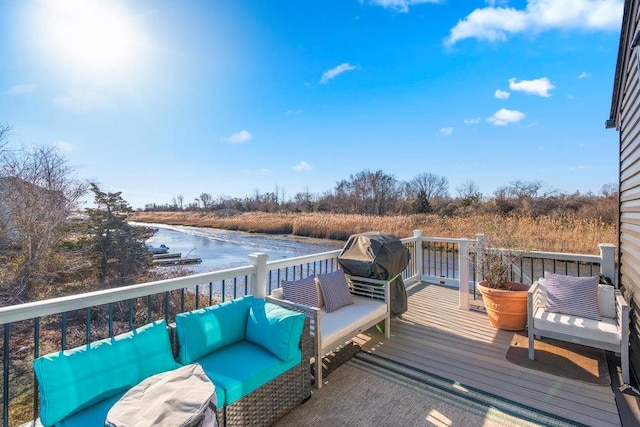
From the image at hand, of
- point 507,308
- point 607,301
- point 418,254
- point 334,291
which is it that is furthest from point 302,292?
point 418,254

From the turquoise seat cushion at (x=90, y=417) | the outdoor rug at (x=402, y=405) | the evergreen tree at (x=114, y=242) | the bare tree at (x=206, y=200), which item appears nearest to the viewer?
the turquoise seat cushion at (x=90, y=417)

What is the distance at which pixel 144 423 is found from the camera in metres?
1.19

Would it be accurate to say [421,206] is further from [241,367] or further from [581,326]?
[241,367]

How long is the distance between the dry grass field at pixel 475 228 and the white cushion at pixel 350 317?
2.25m

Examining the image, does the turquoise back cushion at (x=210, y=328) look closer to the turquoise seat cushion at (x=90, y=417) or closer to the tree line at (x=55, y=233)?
the turquoise seat cushion at (x=90, y=417)

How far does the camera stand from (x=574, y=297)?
3066mm

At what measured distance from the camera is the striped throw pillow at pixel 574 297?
2.97m

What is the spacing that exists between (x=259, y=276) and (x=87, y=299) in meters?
1.37

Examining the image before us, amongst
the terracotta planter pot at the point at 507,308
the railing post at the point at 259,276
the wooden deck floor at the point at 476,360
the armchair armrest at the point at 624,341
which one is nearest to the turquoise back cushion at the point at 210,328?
the railing post at the point at 259,276

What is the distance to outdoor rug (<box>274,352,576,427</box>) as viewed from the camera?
2.15 meters

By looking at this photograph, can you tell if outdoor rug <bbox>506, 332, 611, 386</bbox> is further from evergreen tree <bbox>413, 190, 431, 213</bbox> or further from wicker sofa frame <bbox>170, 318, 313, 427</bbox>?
evergreen tree <bbox>413, 190, 431, 213</bbox>

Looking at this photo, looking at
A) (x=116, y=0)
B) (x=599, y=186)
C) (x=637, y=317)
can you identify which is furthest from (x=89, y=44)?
(x=599, y=186)

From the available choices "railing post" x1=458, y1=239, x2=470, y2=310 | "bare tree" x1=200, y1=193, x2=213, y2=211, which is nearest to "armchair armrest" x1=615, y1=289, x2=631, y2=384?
"railing post" x1=458, y1=239, x2=470, y2=310

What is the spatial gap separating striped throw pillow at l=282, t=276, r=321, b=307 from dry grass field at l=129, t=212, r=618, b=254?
2.88 metres
